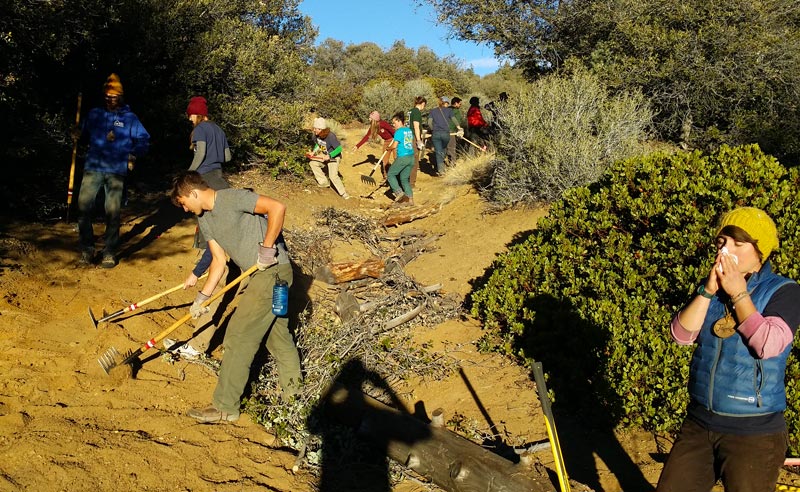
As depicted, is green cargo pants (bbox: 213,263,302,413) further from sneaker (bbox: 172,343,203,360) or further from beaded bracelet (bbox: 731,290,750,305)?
beaded bracelet (bbox: 731,290,750,305)

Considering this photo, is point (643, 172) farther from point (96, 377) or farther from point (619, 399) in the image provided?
point (96, 377)

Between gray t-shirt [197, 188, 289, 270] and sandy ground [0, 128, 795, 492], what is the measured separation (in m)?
1.38

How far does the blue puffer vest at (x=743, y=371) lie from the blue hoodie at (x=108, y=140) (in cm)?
652

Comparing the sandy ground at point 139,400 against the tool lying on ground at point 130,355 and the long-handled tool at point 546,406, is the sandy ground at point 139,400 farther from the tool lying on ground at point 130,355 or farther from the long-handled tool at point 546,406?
the long-handled tool at point 546,406

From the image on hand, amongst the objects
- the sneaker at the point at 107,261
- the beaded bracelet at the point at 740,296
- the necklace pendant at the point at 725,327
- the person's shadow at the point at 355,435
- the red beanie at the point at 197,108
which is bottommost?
the person's shadow at the point at 355,435

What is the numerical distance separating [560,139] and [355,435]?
7280mm

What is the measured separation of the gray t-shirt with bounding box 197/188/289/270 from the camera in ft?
16.4

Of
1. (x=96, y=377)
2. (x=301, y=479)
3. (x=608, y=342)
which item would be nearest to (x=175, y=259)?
(x=96, y=377)

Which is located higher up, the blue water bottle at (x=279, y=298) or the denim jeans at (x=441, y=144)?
the denim jeans at (x=441, y=144)

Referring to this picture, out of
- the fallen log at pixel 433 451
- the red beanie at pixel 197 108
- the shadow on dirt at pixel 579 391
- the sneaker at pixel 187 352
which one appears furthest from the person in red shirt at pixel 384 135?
the fallen log at pixel 433 451

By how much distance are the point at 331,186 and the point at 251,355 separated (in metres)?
9.65

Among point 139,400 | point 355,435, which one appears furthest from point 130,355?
point 355,435

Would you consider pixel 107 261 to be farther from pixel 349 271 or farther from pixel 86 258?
pixel 349 271

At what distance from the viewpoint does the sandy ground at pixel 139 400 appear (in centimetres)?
443
